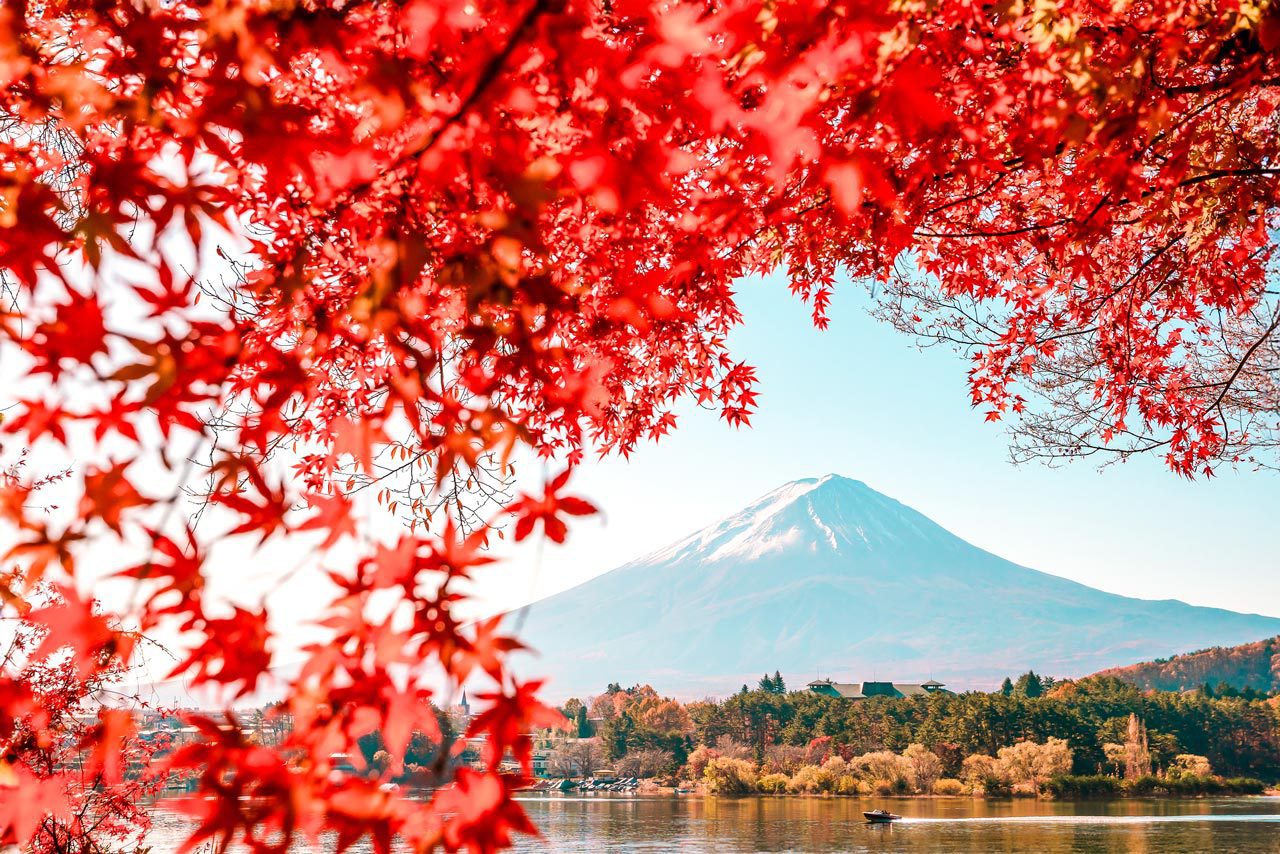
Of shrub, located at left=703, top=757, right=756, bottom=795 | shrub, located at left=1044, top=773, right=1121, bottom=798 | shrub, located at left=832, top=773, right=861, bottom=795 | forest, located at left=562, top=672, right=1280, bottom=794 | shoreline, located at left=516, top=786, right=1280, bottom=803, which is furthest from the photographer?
shrub, located at left=703, top=757, right=756, bottom=795

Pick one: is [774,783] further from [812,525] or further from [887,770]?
[812,525]

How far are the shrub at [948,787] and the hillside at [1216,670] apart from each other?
5553 cm

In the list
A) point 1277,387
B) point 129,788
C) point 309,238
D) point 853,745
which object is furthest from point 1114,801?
point 309,238

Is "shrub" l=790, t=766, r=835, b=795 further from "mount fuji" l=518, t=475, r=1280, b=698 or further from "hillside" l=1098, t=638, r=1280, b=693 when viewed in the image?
"mount fuji" l=518, t=475, r=1280, b=698

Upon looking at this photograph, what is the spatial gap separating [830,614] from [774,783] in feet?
367

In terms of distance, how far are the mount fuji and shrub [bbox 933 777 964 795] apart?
332 feet

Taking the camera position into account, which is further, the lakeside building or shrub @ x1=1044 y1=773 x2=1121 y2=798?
the lakeside building

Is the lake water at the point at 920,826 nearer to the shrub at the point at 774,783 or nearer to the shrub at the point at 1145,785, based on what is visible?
the shrub at the point at 774,783

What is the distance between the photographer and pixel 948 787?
4347cm

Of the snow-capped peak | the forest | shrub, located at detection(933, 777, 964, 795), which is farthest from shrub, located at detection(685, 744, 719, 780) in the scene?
the snow-capped peak

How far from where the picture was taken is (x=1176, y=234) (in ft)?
13.1

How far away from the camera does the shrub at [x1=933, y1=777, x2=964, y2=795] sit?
43.1 m

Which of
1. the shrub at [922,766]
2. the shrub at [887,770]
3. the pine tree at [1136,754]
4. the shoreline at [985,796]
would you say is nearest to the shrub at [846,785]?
the shoreline at [985,796]

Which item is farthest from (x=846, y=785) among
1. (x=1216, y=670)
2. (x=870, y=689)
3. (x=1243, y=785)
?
(x=1216, y=670)
